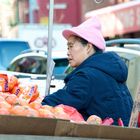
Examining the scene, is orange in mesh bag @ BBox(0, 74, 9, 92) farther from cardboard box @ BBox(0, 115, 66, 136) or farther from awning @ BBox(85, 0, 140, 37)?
awning @ BBox(85, 0, 140, 37)

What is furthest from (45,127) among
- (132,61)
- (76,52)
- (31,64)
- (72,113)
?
(31,64)

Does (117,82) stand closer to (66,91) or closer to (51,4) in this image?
(66,91)

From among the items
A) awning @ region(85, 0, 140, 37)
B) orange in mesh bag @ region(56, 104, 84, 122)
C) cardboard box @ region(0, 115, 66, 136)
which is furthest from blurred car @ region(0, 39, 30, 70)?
cardboard box @ region(0, 115, 66, 136)

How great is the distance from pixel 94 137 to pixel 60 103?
4.13 ft

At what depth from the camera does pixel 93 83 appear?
210 inches

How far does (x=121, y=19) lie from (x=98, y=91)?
24.2 m

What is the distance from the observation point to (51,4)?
6.55 m

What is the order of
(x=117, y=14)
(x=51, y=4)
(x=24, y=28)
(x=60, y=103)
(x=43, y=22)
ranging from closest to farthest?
(x=60, y=103) < (x=51, y=4) < (x=117, y=14) < (x=24, y=28) < (x=43, y=22)

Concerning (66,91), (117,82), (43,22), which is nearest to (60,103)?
(66,91)

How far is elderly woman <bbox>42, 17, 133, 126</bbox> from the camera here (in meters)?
5.33

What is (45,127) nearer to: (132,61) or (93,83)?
(93,83)

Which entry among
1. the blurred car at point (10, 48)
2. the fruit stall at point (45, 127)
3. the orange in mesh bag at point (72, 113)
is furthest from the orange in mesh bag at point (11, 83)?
the blurred car at point (10, 48)

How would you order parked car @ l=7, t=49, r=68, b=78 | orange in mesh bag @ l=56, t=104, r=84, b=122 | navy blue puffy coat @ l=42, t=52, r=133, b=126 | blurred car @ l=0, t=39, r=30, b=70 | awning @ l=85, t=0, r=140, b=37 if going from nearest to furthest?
orange in mesh bag @ l=56, t=104, r=84, b=122
navy blue puffy coat @ l=42, t=52, r=133, b=126
parked car @ l=7, t=49, r=68, b=78
blurred car @ l=0, t=39, r=30, b=70
awning @ l=85, t=0, r=140, b=37

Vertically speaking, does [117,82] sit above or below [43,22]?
above
